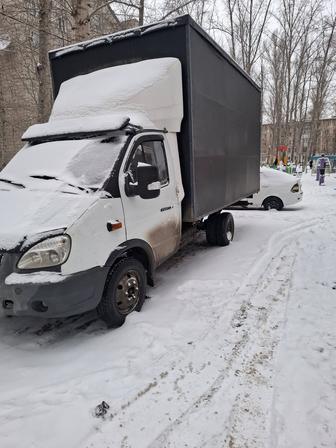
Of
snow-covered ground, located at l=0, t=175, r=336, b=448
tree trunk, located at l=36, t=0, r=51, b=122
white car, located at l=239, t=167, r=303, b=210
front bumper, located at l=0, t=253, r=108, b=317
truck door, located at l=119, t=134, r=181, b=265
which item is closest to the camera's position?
snow-covered ground, located at l=0, t=175, r=336, b=448

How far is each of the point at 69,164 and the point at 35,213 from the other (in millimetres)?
835

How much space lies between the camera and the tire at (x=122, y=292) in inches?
145

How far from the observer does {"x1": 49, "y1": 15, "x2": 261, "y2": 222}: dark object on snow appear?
4.91m

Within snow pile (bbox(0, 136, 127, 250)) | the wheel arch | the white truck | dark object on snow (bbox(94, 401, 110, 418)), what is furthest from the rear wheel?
dark object on snow (bbox(94, 401, 110, 418))

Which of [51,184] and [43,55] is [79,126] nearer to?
[51,184]

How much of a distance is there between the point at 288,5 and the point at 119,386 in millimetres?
38378

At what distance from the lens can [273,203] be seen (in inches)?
488

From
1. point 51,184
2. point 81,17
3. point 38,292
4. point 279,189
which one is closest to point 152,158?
point 51,184

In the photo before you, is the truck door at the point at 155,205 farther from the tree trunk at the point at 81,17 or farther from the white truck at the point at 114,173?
the tree trunk at the point at 81,17

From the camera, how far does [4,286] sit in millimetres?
3137

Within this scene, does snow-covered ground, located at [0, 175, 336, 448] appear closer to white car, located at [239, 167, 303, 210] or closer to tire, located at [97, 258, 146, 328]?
tire, located at [97, 258, 146, 328]

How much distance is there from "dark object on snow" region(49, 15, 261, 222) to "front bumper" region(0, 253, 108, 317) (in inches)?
99.3

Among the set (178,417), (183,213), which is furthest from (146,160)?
(178,417)

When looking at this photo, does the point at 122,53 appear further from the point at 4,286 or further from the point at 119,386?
the point at 119,386
